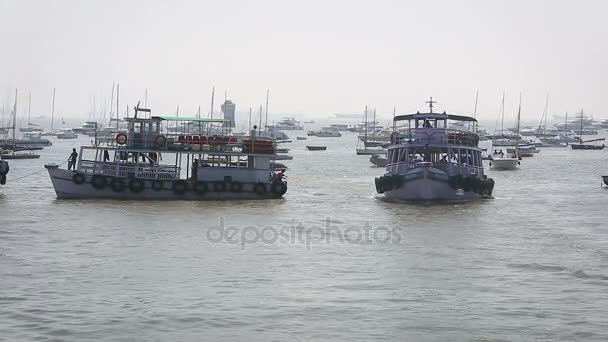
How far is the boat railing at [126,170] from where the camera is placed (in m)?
52.1

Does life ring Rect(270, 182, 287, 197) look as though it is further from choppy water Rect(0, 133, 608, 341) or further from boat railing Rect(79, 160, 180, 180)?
boat railing Rect(79, 160, 180, 180)

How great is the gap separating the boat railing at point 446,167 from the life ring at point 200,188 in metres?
12.4

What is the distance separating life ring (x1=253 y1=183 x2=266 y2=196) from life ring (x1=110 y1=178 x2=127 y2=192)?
7595 millimetres

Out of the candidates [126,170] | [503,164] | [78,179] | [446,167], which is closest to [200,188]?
[126,170]

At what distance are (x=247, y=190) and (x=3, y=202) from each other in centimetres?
1393

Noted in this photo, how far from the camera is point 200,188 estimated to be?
5247cm

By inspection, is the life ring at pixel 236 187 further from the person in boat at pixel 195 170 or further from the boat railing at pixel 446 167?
the boat railing at pixel 446 167

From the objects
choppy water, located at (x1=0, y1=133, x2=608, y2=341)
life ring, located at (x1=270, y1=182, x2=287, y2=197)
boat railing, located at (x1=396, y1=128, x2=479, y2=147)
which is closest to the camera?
choppy water, located at (x1=0, y1=133, x2=608, y2=341)

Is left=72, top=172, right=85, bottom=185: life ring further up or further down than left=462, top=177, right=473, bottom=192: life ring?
A: further down

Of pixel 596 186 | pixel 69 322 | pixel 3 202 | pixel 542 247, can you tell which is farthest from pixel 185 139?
pixel 596 186

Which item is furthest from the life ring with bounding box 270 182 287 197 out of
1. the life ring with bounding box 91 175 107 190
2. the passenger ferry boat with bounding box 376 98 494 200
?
the life ring with bounding box 91 175 107 190

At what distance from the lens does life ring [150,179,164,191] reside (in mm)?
51781

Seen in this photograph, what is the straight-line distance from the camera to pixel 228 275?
1168 inches

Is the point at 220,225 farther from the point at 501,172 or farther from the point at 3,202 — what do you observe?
the point at 501,172
